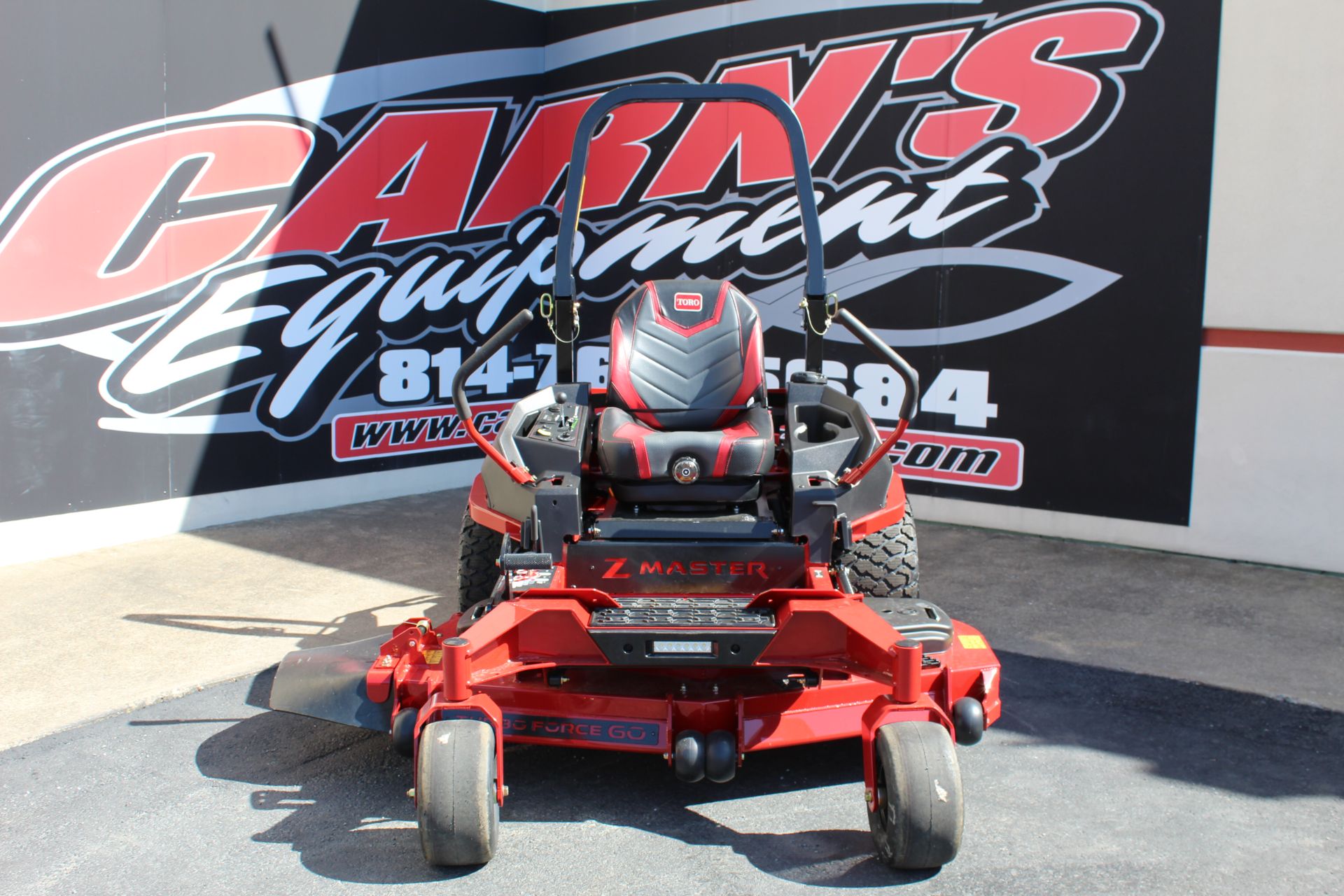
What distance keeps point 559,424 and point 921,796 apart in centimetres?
189

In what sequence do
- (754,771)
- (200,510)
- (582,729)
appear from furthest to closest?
1. (200,510)
2. (754,771)
3. (582,729)

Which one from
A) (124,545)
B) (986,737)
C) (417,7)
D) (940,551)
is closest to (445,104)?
(417,7)

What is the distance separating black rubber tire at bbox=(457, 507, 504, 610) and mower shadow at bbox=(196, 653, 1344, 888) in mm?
807

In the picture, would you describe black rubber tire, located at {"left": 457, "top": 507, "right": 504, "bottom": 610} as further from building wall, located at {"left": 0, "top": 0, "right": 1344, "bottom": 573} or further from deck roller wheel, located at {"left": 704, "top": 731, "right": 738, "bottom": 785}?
building wall, located at {"left": 0, "top": 0, "right": 1344, "bottom": 573}

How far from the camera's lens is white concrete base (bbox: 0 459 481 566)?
6199 mm

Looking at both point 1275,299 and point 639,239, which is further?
point 639,239

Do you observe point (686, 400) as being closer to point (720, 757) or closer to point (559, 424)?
point (559, 424)

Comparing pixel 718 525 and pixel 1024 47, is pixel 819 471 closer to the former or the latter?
pixel 718 525

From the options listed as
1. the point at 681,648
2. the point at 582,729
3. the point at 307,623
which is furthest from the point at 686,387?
the point at 307,623

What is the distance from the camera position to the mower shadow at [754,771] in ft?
10.5

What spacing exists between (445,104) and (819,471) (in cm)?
511

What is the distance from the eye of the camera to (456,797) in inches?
117

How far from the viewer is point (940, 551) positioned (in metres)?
6.59

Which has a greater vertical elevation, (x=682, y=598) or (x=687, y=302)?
(x=687, y=302)
